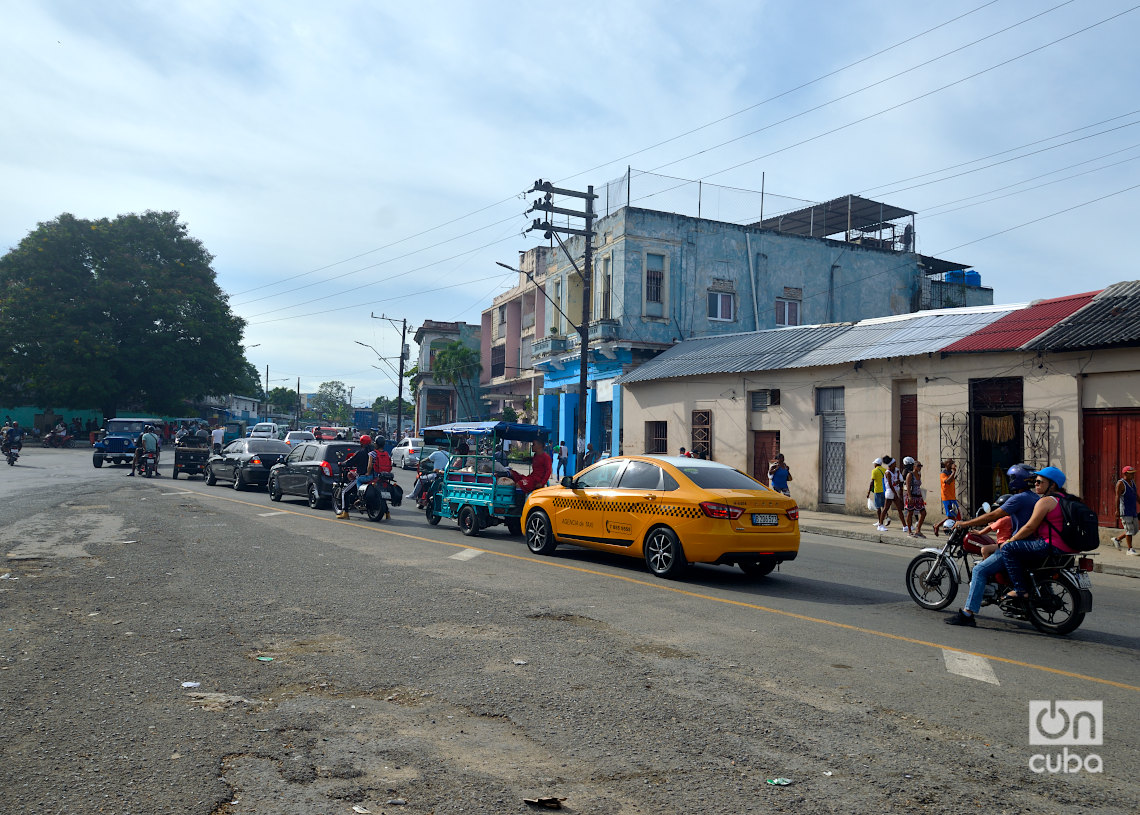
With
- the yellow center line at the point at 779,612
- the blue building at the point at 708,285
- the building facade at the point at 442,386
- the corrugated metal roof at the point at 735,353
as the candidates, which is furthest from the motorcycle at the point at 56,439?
the yellow center line at the point at 779,612

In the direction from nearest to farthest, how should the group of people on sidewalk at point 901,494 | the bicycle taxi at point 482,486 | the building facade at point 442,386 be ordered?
the bicycle taxi at point 482,486 → the group of people on sidewalk at point 901,494 → the building facade at point 442,386

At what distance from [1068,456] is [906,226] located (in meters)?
24.1

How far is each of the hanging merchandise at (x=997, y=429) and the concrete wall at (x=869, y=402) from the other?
0.61 metres

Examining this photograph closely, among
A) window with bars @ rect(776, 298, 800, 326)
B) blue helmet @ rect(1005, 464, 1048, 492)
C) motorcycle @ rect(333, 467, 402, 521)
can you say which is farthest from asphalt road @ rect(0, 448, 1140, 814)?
window with bars @ rect(776, 298, 800, 326)

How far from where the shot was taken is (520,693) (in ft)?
17.5

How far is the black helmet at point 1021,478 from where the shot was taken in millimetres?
7691

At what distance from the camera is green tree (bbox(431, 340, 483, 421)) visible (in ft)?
184

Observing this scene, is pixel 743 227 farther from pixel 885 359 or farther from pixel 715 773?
pixel 715 773

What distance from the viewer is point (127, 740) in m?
4.35

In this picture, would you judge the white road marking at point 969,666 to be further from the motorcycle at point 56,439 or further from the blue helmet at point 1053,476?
the motorcycle at point 56,439

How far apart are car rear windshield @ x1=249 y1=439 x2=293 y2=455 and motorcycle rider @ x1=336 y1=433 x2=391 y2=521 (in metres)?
8.57

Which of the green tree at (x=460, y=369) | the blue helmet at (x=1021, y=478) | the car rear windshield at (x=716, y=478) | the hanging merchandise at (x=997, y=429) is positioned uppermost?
the green tree at (x=460, y=369)

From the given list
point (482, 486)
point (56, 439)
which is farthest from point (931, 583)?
point (56, 439)

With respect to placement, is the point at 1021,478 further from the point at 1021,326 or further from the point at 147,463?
the point at 147,463
